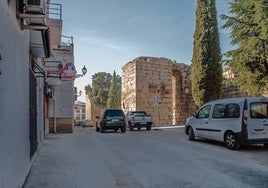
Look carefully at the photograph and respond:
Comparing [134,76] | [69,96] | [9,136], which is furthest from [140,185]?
[134,76]

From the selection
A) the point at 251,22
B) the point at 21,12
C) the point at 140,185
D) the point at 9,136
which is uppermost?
the point at 251,22

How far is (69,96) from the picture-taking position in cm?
2422

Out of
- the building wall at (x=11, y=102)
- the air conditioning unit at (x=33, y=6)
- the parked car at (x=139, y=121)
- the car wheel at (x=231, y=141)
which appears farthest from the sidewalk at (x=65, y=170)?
the parked car at (x=139, y=121)

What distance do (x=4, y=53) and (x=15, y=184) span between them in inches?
86.8

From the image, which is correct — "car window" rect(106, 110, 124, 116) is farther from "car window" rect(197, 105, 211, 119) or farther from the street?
the street

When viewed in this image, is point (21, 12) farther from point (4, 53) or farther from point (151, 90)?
point (151, 90)

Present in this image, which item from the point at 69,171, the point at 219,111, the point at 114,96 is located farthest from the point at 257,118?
the point at 114,96

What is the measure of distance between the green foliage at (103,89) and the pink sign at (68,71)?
118 ft

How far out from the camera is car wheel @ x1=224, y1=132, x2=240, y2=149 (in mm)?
12766

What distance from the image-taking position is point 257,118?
12688 millimetres

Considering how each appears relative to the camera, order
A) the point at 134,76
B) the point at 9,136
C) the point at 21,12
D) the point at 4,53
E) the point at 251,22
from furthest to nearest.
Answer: the point at 134,76 < the point at 251,22 < the point at 21,12 < the point at 9,136 < the point at 4,53

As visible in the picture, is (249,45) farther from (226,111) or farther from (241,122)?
(241,122)

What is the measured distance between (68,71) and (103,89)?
4196cm

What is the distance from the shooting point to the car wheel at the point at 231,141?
12.8 metres
